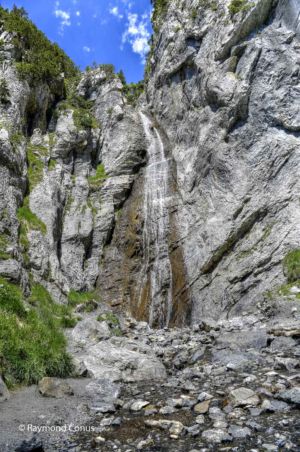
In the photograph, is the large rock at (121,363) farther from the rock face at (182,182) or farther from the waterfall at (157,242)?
the waterfall at (157,242)

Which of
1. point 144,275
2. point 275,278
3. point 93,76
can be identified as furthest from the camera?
point 93,76

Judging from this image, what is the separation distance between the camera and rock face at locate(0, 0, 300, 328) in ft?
75.4

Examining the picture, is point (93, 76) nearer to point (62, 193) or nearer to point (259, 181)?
point (62, 193)

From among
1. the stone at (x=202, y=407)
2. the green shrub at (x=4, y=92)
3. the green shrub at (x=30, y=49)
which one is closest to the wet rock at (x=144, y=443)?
the stone at (x=202, y=407)

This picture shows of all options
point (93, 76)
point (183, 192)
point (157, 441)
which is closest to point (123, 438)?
point (157, 441)

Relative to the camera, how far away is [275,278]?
20719 mm

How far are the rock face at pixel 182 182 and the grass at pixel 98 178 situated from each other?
141 millimetres

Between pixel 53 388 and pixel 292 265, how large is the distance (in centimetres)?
1472

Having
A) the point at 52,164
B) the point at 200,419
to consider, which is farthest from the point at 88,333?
the point at 52,164

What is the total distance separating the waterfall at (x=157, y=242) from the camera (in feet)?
81.8

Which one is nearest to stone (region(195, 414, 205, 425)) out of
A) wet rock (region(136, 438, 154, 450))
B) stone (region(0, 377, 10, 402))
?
wet rock (region(136, 438, 154, 450))

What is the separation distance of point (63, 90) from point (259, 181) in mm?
23822

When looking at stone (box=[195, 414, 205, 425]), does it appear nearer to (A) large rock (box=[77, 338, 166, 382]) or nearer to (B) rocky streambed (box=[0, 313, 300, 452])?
(B) rocky streambed (box=[0, 313, 300, 452])

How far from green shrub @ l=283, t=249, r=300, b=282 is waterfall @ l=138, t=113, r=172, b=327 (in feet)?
25.6
